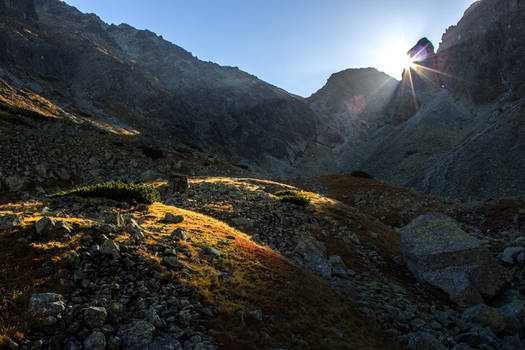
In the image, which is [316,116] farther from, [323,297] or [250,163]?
[323,297]

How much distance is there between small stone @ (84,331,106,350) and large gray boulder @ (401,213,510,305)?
37.1 ft

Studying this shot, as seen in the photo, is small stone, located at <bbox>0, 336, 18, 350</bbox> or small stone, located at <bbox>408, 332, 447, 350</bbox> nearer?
small stone, located at <bbox>0, 336, 18, 350</bbox>

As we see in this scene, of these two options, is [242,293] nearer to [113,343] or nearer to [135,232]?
[113,343]

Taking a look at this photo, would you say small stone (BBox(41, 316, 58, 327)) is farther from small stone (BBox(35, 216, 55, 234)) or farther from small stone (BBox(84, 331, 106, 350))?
small stone (BBox(35, 216, 55, 234))

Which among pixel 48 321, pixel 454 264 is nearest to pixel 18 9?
pixel 48 321

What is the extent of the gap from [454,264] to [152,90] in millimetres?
105318

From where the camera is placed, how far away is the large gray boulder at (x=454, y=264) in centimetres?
909

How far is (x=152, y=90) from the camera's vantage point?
9412 cm

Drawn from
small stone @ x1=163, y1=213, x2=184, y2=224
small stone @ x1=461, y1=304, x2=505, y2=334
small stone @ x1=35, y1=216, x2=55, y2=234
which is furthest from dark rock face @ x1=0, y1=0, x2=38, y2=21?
small stone @ x1=461, y1=304, x2=505, y2=334

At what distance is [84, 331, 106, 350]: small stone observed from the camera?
145 inches

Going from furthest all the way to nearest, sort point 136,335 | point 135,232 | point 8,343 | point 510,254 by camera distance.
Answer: point 510,254 → point 135,232 → point 136,335 → point 8,343

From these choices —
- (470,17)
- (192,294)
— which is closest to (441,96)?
(470,17)

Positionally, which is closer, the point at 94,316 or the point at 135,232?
the point at 94,316

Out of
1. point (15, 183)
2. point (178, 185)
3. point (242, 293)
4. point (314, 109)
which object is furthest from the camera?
point (314, 109)
